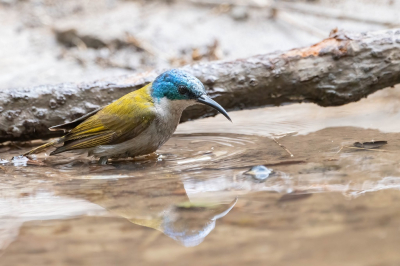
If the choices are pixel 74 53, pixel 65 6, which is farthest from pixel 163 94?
pixel 65 6

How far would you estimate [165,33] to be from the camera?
866 cm

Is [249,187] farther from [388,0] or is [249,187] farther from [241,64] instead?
[388,0]

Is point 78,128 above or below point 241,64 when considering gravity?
below

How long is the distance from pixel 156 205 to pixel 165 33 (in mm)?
6308

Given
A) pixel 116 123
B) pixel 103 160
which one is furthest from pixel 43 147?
pixel 116 123

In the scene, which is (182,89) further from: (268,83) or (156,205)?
(156,205)

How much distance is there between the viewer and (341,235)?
79.4 inches

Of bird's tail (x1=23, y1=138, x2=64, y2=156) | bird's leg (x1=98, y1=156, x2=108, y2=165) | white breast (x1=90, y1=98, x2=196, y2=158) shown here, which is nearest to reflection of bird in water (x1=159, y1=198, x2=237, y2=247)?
white breast (x1=90, y1=98, x2=196, y2=158)

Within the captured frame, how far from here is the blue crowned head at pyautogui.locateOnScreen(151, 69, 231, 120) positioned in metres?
4.14

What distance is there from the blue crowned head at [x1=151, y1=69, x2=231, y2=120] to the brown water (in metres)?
0.44

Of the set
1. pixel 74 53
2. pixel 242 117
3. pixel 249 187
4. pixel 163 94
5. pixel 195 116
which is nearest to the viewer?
pixel 249 187

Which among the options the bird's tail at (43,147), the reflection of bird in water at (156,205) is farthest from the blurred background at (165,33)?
the reflection of bird in water at (156,205)

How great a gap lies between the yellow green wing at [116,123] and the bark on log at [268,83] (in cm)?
37

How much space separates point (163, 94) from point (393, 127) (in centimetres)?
203
